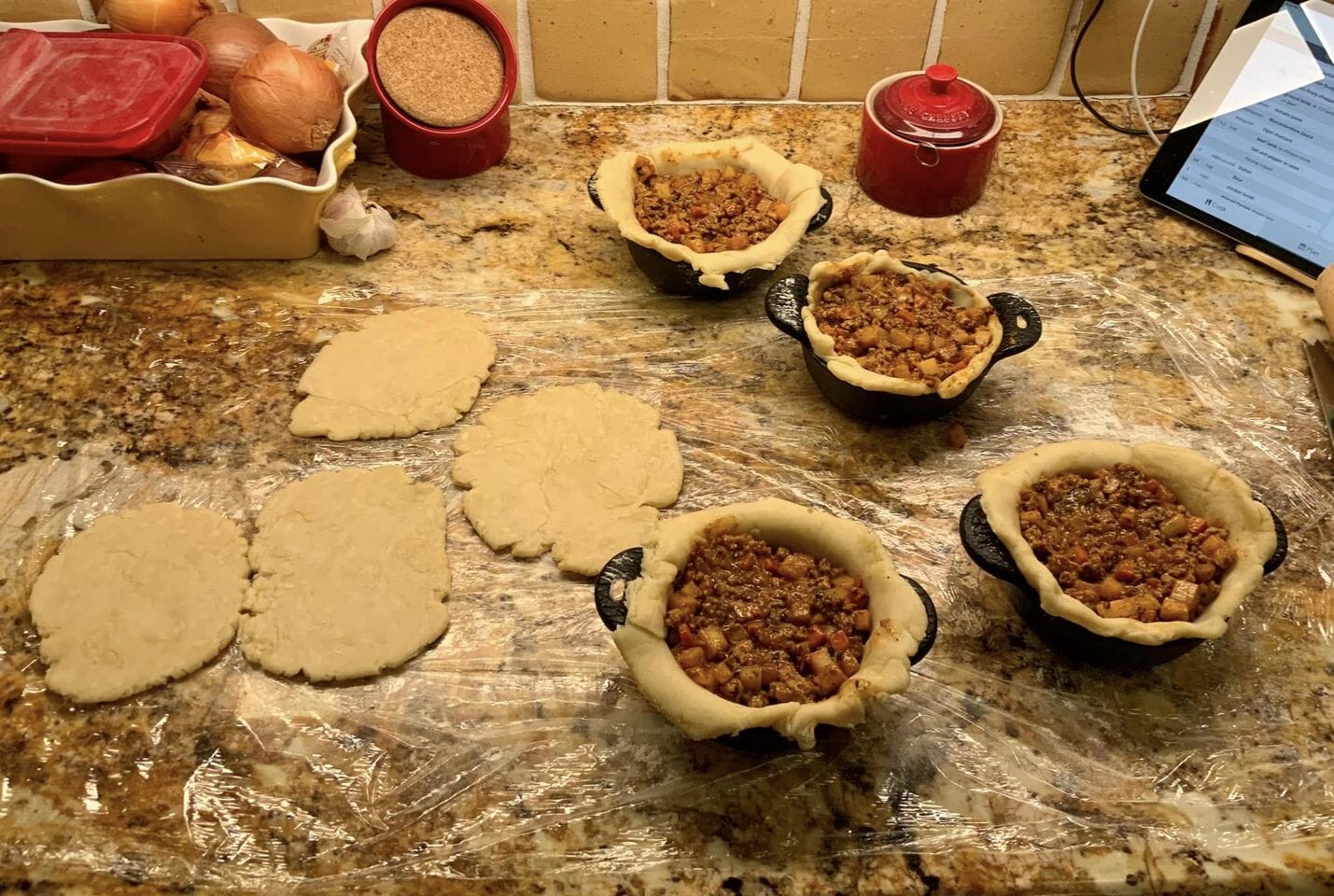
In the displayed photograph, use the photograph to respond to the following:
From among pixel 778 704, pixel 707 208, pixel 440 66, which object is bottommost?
pixel 778 704

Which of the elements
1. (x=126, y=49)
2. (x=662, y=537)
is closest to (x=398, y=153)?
(x=126, y=49)

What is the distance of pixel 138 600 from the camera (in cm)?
128

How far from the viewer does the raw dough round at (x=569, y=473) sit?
1.37 m

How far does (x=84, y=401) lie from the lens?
1.50m

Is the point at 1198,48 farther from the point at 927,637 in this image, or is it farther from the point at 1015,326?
the point at 927,637

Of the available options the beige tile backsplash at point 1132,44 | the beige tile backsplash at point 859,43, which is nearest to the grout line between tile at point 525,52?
the beige tile backsplash at point 859,43

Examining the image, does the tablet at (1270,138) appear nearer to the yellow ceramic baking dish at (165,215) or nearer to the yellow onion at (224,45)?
the yellow ceramic baking dish at (165,215)

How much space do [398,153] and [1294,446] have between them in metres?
1.56

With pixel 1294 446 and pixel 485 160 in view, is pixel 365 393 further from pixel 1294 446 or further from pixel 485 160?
pixel 1294 446

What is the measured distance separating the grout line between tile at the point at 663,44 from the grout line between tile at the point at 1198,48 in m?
1.00

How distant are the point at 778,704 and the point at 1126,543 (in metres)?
0.49

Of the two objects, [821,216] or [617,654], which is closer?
[617,654]

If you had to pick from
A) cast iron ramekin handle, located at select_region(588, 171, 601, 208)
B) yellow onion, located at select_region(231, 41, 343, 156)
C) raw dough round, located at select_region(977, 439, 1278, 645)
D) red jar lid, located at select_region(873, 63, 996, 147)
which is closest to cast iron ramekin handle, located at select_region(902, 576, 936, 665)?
raw dough round, located at select_region(977, 439, 1278, 645)

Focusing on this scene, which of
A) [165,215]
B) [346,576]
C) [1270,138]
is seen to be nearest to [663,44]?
[165,215]
